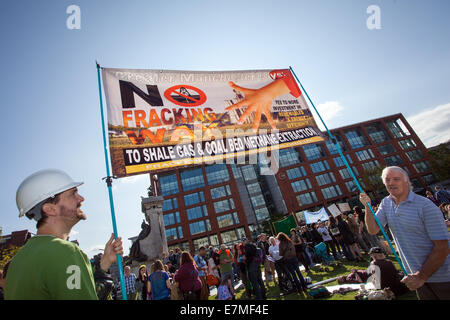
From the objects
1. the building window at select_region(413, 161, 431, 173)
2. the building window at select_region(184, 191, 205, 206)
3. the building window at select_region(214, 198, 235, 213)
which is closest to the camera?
the building window at select_region(214, 198, 235, 213)

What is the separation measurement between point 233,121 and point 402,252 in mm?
3693

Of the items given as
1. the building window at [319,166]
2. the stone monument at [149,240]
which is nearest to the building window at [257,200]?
the building window at [319,166]

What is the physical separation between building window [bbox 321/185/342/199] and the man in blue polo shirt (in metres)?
61.3

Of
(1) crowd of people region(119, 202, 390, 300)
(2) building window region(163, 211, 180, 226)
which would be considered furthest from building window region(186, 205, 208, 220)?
(1) crowd of people region(119, 202, 390, 300)

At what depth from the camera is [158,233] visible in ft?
40.0

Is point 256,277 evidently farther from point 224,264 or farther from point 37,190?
point 37,190

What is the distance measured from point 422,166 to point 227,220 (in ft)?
196

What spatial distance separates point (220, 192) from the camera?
57.9 meters

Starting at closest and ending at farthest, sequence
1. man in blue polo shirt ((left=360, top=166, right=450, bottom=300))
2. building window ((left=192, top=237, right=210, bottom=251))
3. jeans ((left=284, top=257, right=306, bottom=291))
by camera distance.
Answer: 1. man in blue polo shirt ((left=360, top=166, right=450, bottom=300))
2. jeans ((left=284, top=257, right=306, bottom=291))
3. building window ((left=192, top=237, right=210, bottom=251))

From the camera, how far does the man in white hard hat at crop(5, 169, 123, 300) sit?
51.3 inches

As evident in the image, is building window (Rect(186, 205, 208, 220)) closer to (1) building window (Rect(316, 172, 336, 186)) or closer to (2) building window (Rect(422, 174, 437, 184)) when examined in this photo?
(1) building window (Rect(316, 172, 336, 186))

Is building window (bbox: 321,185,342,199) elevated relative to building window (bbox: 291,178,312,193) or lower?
lower

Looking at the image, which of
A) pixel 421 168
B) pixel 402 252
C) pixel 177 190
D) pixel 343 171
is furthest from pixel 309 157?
pixel 402 252

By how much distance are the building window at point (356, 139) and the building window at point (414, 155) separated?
40.6 ft
